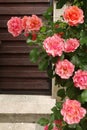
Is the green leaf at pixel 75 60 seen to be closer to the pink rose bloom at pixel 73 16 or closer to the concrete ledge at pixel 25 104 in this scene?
the pink rose bloom at pixel 73 16

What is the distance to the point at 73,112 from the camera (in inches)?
72.5

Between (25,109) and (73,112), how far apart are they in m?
2.02

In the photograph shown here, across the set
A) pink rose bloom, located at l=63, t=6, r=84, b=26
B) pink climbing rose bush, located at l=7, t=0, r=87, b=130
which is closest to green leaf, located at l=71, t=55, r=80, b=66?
pink climbing rose bush, located at l=7, t=0, r=87, b=130

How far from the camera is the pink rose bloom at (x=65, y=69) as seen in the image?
1878 millimetres

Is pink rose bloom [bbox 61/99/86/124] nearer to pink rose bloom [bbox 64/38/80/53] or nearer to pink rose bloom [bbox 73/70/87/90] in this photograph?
pink rose bloom [bbox 73/70/87/90]

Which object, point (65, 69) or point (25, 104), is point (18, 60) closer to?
point (25, 104)

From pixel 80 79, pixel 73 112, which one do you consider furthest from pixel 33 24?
pixel 73 112

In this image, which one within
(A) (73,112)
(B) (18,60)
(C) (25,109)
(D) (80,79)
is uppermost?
(D) (80,79)

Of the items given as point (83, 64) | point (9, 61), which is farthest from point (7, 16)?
point (83, 64)

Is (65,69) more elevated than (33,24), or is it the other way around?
(33,24)

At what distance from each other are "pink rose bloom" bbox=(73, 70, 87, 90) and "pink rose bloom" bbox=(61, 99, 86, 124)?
0.11 meters

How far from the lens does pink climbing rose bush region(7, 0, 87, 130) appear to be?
1.86 m

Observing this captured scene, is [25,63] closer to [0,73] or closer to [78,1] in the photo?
[0,73]

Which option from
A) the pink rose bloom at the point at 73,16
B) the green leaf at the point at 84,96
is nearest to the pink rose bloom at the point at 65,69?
the green leaf at the point at 84,96
